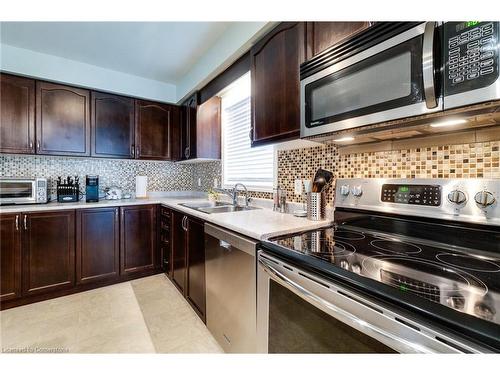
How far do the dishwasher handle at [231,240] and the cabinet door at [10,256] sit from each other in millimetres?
1846

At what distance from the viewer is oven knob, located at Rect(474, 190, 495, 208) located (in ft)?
2.88

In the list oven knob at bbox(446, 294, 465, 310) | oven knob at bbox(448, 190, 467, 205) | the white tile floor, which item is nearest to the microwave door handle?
oven knob at bbox(448, 190, 467, 205)

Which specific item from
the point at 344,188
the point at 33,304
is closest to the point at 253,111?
the point at 344,188

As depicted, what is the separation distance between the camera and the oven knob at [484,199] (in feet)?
2.88

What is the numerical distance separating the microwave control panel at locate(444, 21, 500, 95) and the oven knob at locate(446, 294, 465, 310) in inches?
24.0

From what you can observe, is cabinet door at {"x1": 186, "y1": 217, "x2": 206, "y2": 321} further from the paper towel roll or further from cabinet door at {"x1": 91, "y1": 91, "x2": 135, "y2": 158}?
cabinet door at {"x1": 91, "y1": 91, "x2": 135, "y2": 158}

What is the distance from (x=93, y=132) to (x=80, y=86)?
520mm

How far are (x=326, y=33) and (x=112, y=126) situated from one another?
8.51 feet

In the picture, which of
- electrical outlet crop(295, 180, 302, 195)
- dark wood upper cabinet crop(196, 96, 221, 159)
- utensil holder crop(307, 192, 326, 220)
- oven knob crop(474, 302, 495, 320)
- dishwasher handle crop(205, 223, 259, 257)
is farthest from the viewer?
dark wood upper cabinet crop(196, 96, 221, 159)

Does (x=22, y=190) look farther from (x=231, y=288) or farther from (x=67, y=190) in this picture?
(x=231, y=288)

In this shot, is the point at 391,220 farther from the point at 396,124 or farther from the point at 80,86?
the point at 80,86

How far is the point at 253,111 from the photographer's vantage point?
177cm

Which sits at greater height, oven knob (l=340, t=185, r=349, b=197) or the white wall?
the white wall

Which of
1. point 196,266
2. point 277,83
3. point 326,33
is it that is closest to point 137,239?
point 196,266
